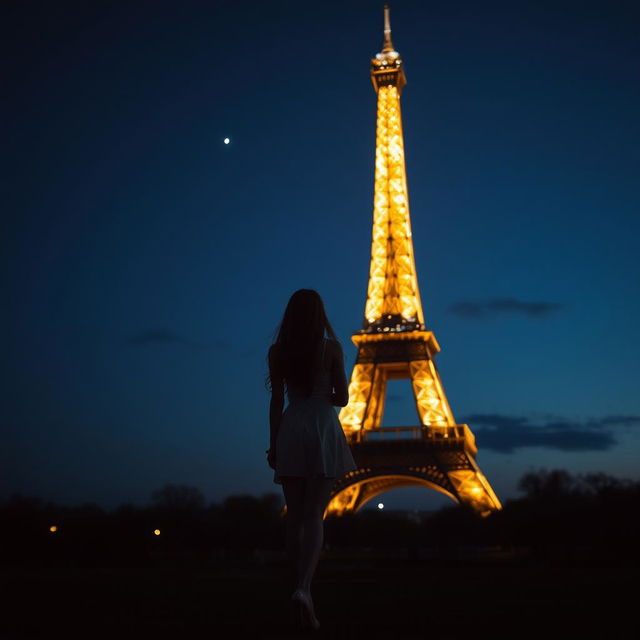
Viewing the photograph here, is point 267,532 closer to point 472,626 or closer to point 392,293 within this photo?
point 392,293

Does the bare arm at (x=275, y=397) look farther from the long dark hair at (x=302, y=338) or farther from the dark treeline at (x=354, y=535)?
the dark treeline at (x=354, y=535)

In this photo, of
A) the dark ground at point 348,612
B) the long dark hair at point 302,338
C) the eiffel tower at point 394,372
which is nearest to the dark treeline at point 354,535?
the eiffel tower at point 394,372

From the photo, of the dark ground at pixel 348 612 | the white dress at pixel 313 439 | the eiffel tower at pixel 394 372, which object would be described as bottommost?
the dark ground at pixel 348 612

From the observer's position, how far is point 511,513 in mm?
37562

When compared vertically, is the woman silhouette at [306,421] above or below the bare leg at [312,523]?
above

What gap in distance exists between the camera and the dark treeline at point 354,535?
24.8 metres

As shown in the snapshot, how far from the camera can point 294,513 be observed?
5.23 meters

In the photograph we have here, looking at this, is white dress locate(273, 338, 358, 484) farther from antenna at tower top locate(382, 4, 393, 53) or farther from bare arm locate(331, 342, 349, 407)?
antenna at tower top locate(382, 4, 393, 53)

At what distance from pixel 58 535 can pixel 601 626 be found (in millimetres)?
24347

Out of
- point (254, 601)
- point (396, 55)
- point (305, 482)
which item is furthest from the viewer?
point (396, 55)

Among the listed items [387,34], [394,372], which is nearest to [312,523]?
[394,372]

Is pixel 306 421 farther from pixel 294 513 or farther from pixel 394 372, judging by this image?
pixel 394 372

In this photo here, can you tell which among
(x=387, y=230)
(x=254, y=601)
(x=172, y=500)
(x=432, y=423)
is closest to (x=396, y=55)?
A: (x=387, y=230)

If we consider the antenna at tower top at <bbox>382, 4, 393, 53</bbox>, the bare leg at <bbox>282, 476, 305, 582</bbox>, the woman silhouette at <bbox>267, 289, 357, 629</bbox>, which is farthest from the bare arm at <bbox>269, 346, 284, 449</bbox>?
the antenna at tower top at <bbox>382, 4, 393, 53</bbox>
